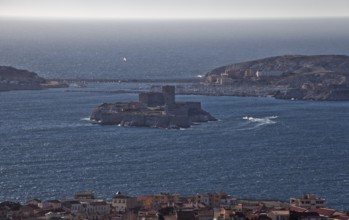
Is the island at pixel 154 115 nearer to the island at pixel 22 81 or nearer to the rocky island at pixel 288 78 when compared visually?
the rocky island at pixel 288 78

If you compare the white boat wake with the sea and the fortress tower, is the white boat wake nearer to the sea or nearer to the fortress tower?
the sea

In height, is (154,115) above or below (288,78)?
below

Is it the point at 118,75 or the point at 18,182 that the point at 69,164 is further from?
the point at 118,75

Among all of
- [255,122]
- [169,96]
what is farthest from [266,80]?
[255,122]

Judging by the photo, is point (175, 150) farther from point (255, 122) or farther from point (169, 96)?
point (169, 96)

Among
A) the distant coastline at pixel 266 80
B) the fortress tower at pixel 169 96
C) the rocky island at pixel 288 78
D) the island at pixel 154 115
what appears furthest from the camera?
the distant coastline at pixel 266 80

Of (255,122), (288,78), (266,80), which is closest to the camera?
(255,122)

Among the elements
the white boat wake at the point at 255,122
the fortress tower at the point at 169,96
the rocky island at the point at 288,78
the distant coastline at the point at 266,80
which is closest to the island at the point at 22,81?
the distant coastline at the point at 266,80
